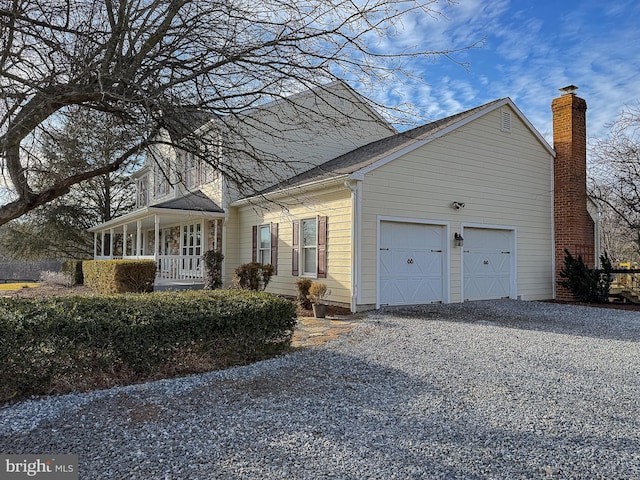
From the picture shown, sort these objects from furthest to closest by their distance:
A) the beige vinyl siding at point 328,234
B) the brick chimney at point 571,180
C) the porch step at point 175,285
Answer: the porch step at point 175,285 → the brick chimney at point 571,180 → the beige vinyl siding at point 328,234

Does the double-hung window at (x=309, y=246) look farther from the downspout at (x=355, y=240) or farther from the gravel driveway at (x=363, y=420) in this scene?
the gravel driveway at (x=363, y=420)

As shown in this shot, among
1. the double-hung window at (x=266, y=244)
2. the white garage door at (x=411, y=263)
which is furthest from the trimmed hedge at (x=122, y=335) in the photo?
the double-hung window at (x=266, y=244)

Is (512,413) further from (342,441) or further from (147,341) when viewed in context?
(147,341)

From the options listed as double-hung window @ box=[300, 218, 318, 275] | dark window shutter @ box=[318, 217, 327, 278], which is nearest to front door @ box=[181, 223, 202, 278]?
double-hung window @ box=[300, 218, 318, 275]

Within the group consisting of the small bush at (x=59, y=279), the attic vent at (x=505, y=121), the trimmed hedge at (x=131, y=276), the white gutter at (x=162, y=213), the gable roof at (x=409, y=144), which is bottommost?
the small bush at (x=59, y=279)

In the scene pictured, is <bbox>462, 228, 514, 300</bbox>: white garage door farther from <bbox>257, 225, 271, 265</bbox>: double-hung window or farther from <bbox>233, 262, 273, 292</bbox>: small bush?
<bbox>257, 225, 271, 265</bbox>: double-hung window

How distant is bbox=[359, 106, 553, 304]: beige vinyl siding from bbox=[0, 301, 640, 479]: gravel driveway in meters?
4.95

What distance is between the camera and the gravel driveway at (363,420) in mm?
2891

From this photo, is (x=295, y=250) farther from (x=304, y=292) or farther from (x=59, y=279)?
(x=59, y=279)

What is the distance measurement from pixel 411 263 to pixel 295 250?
10.3 feet

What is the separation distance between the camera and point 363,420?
12.0ft

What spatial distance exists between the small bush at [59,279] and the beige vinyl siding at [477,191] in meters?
14.8

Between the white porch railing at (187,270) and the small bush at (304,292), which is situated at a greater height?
the white porch railing at (187,270)

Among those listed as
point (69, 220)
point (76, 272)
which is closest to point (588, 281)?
point (76, 272)
